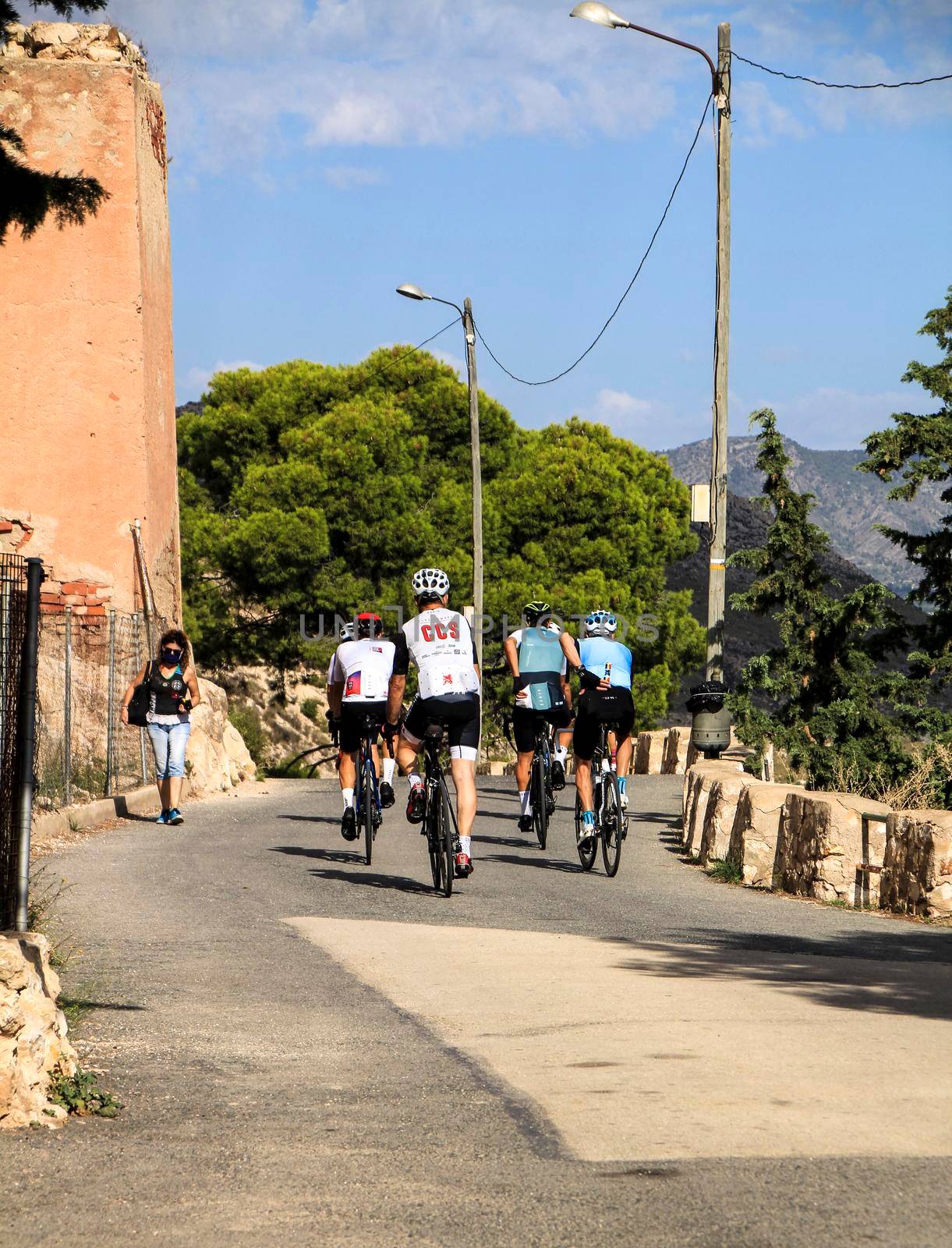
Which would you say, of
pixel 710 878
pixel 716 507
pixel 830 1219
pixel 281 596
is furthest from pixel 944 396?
pixel 281 596

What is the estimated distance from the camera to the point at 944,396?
61.5 ft

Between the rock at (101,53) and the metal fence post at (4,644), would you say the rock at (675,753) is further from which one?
the metal fence post at (4,644)

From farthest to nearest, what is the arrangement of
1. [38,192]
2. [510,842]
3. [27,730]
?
1. [510,842]
2. [38,192]
3. [27,730]

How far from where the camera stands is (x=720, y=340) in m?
19.7

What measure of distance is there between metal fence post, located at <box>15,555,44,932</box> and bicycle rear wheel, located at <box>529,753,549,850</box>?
7784 mm

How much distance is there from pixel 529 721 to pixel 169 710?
4.30m

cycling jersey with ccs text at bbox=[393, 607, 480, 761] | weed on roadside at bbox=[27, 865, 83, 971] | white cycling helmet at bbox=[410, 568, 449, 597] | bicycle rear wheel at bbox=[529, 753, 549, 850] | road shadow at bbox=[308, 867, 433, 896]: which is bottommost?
road shadow at bbox=[308, 867, 433, 896]

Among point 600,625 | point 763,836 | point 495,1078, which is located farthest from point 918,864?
point 495,1078

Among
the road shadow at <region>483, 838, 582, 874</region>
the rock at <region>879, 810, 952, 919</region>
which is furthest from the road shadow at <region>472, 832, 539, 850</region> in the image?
the rock at <region>879, 810, 952, 919</region>

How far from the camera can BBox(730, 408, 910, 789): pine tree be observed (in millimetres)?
18141

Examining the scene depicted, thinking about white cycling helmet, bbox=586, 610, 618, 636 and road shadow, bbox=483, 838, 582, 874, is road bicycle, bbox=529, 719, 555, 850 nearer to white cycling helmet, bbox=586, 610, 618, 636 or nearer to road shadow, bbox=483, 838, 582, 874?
road shadow, bbox=483, 838, 582, 874

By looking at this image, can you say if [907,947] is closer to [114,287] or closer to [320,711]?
[114,287]

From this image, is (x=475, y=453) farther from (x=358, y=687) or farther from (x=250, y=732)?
(x=358, y=687)

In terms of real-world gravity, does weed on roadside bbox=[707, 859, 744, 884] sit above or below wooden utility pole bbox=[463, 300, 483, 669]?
below
